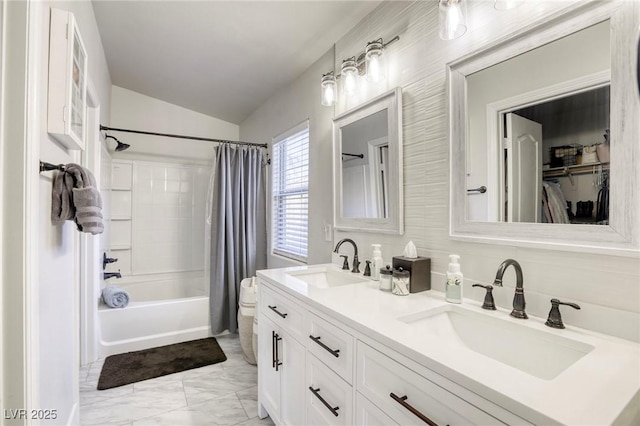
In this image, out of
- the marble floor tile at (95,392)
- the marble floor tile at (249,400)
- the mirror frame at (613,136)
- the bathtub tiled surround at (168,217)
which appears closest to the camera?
the mirror frame at (613,136)

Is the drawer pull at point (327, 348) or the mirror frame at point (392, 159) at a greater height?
the mirror frame at point (392, 159)

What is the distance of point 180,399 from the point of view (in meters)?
1.96

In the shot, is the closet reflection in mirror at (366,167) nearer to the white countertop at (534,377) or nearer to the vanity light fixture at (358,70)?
the vanity light fixture at (358,70)

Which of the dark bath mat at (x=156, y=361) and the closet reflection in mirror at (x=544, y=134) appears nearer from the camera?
the closet reflection in mirror at (x=544, y=134)

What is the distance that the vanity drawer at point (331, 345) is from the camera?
1.01 meters

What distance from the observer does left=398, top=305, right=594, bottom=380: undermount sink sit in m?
0.84

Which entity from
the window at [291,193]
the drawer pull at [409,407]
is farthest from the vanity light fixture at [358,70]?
the drawer pull at [409,407]

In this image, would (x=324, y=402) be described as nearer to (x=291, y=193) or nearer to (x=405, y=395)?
(x=405, y=395)

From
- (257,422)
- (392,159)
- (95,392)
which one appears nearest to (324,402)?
(257,422)

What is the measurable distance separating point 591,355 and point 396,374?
0.48 m

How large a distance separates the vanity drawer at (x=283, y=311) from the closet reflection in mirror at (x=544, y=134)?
85cm

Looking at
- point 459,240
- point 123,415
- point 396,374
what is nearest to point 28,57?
point 396,374

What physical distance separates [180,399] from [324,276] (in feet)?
4.16

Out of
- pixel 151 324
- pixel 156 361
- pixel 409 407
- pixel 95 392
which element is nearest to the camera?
pixel 409 407
